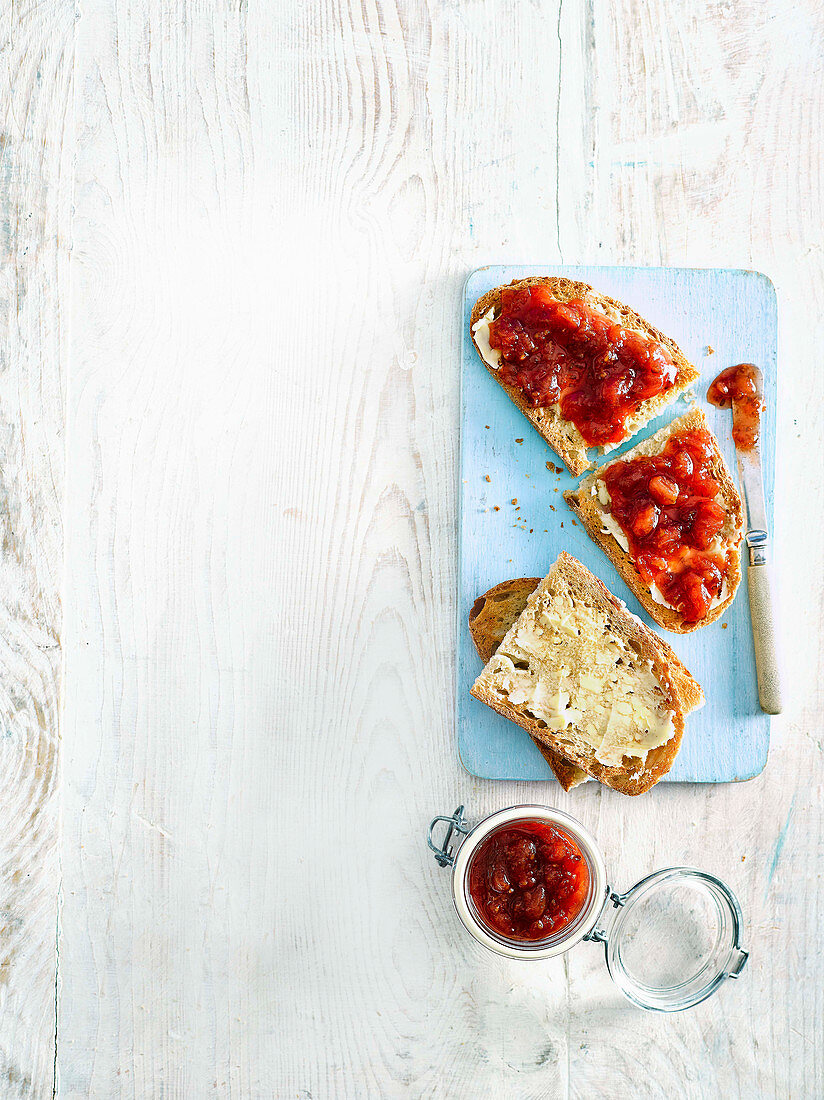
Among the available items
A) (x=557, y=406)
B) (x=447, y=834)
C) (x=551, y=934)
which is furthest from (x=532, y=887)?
(x=557, y=406)

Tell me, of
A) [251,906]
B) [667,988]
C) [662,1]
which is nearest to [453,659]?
[251,906]

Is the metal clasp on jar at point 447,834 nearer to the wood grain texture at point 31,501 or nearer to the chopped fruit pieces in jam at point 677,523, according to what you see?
the chopped fruit pieces in jam at point 677,523

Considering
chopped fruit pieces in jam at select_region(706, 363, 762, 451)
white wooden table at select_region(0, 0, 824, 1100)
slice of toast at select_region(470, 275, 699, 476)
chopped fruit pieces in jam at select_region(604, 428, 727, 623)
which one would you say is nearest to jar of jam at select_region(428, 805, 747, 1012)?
white wooden table at select_region(0, 0, 824, 1100)

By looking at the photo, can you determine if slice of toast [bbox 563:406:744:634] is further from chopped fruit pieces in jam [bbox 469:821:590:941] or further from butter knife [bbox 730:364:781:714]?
chopped fruit pieces in jam [bbox 469:821:590:941]

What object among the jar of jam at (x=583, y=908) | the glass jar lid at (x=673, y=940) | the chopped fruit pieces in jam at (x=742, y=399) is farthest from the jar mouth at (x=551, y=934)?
the chopped fruit pieces in jam at (x=742, y=399)

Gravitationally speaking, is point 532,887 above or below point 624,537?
below

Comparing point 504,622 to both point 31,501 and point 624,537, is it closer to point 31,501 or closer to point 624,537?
point 624,537
